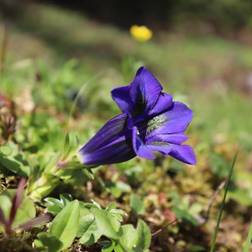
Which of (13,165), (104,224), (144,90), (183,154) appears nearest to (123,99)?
(144,90)

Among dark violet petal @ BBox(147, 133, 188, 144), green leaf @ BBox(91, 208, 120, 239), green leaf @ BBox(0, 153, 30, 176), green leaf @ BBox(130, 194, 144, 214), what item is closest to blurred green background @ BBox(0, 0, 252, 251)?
green leaf @ BBox(130, 194, 144, 214)

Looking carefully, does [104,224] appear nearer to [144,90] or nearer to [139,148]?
[139,148]

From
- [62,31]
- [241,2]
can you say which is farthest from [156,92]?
[241,2]

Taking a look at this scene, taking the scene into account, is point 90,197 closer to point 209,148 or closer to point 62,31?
point 209,148

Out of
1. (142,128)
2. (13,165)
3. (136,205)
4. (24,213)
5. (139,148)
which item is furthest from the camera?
(136,205)

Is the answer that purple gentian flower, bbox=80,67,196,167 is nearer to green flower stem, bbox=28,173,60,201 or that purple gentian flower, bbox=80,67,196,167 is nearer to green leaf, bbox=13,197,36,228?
green flower stem, bbox=28,173,60,201
